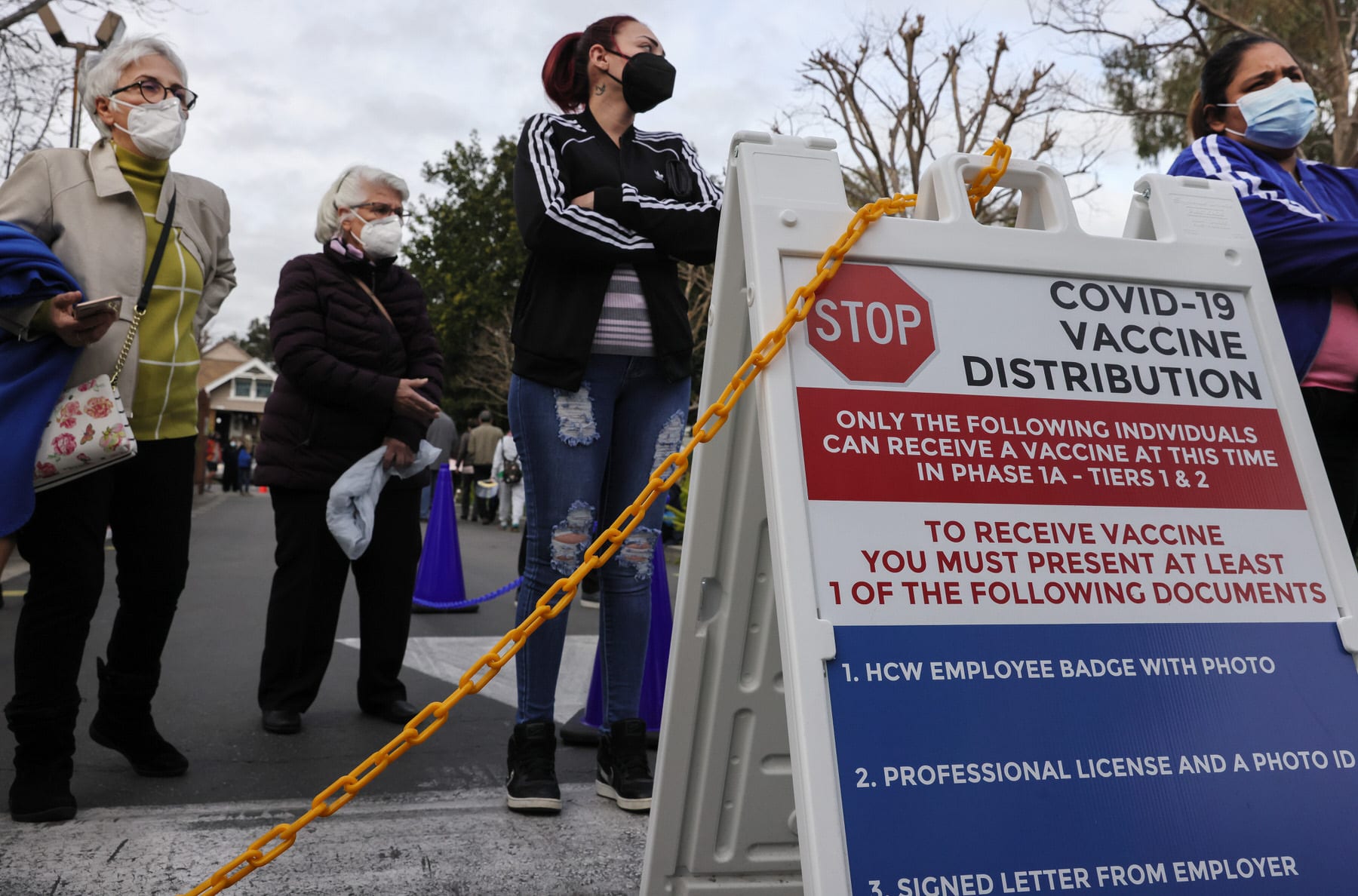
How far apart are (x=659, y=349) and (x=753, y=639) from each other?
983mm

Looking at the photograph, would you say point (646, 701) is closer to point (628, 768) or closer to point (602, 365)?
point (628, 768)

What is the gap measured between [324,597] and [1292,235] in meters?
3.14

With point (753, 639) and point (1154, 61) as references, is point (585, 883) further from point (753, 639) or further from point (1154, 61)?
point (1154, 61)

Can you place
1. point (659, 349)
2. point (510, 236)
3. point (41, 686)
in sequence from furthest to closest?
point (510, 236) → point (659, 349) → point (41, 686)

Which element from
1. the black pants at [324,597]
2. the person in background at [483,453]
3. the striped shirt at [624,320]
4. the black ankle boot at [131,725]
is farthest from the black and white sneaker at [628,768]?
the person in background at [483,453]

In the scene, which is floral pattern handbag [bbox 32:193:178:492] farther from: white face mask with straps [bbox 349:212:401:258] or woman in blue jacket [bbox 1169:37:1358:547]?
woman in blue jacket [bbox 1169:37:1358:547]

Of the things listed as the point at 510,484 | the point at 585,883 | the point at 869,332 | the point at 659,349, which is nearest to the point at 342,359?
the point at 659,349

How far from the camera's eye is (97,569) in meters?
2.61

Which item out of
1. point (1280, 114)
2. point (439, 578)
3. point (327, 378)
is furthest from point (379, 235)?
point (439, 578)

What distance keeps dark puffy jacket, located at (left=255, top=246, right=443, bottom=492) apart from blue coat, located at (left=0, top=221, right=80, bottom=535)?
3.54 feet

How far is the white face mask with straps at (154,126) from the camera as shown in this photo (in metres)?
2.76

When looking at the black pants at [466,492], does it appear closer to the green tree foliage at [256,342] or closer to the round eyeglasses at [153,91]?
the round eyeglasses at [153,91]

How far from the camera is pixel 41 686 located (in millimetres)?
2510

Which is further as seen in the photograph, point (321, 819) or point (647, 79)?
point (647, 79)
